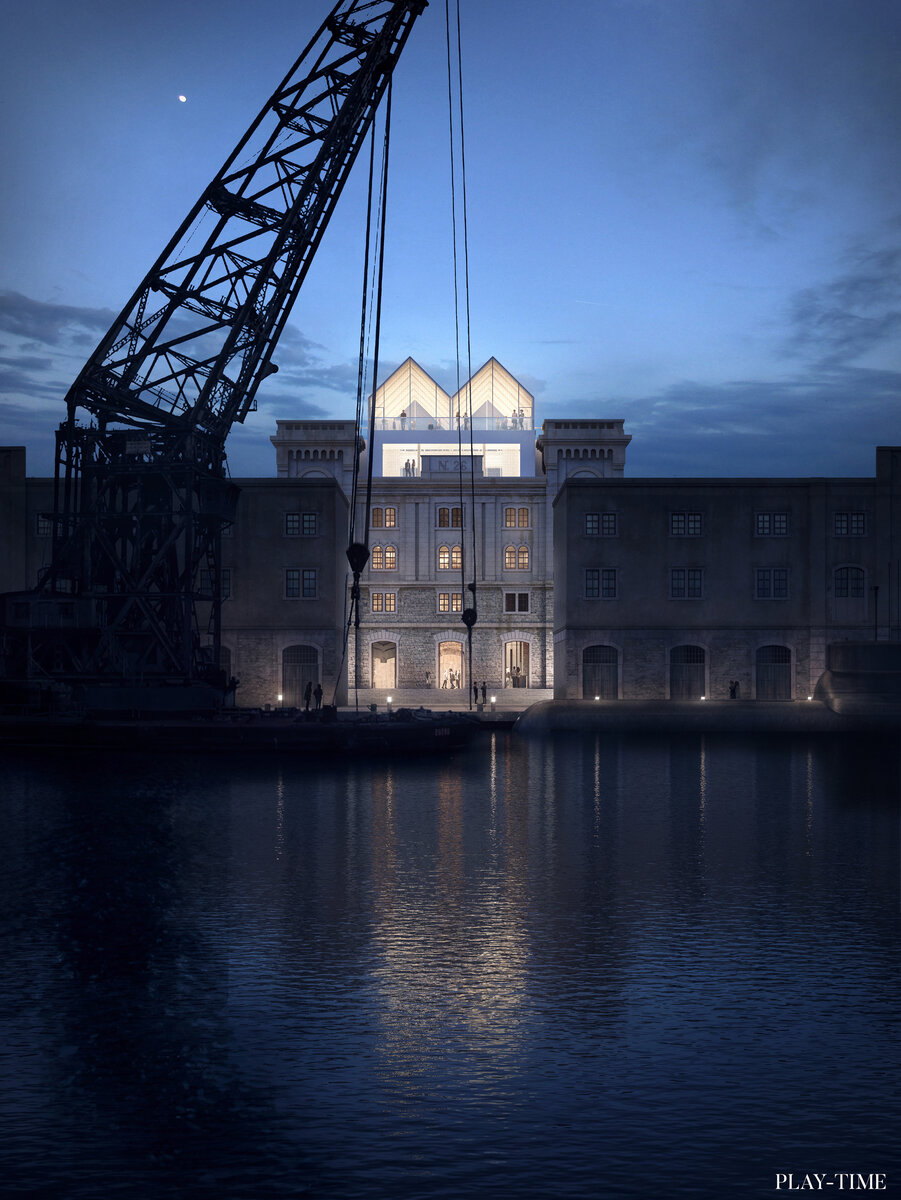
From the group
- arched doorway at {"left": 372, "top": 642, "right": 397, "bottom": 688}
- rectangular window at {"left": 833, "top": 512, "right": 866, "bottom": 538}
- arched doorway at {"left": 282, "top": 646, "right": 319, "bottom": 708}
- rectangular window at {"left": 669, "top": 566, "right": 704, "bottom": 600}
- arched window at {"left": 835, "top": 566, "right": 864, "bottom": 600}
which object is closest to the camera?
arched doorway at {"left": 282, "top": 646, "right": 319, "bottom": 708}

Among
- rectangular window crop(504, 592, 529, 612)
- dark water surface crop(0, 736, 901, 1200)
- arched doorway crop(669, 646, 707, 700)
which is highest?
rectangular window crop(504, 592, 529, 612)

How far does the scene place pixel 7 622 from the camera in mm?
41938

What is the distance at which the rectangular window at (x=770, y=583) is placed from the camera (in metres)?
53.7

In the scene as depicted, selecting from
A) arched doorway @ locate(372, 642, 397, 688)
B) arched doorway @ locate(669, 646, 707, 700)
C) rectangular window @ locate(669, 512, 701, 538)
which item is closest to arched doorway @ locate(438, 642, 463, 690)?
arched doorway @ locate(372, 642, 397, 688)

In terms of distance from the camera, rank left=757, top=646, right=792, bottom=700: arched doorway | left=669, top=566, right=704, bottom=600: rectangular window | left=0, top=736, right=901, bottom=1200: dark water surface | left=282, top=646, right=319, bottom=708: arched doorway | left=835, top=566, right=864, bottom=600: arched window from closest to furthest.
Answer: left=0, top=736, right=901, bottom=1200: dark water surface, left=757, top=646, right=792, bottom=700: arched doorway, left=282, top=646, right=319, bottom=708: arched doorway, left=835, top=566, right=864, bottom=600: arched window, left=669, top=566, right=704, bottom=600: rectangular window

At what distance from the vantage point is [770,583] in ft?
176

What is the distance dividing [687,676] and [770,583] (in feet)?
17.7

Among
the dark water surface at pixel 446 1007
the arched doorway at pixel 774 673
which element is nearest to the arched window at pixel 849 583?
the arched doorway at pixel 774 673

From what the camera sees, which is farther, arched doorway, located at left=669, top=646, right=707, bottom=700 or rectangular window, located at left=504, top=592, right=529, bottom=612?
rectangular window, located at left=504, top=592, right=529, bottom=612

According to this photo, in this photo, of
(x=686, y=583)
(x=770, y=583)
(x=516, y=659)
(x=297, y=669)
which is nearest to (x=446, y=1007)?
(x=297, y=669)

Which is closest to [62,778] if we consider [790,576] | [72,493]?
[72,493]

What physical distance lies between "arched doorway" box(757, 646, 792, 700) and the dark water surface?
3098cm

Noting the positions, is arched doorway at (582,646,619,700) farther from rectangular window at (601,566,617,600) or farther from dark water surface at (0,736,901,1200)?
dark water surface at (0,736,901,1200)

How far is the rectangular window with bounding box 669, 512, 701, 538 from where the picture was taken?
5403 centimetres
